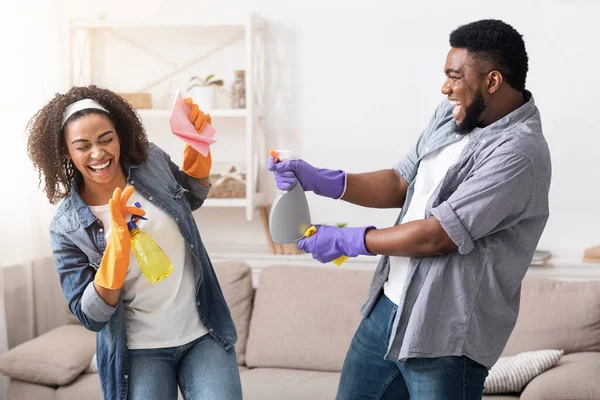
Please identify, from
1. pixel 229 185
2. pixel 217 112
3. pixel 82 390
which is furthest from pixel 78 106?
pixel 229 185

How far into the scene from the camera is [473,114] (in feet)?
5.58

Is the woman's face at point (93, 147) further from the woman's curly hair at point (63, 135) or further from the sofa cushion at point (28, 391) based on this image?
the sofa cushion at point (28, 391)

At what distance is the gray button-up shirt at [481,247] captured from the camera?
1.61 metres

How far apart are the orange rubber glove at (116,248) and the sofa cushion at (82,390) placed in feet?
3.82

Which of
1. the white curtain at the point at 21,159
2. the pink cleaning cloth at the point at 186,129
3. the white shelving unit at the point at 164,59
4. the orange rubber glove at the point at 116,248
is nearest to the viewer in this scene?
the orange rubber glove at the point at 116,248

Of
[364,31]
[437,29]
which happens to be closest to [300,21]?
[364,31]

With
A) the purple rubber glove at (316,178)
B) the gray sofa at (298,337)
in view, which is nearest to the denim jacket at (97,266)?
the purple rubber glove at (316,178)

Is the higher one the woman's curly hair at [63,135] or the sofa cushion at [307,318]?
the woman's curly hair at [63,135]

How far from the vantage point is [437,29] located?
337 centimetres

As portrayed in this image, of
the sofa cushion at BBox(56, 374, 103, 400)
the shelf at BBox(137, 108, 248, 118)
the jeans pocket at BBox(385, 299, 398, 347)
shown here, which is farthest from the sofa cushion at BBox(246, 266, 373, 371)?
the jeans pocket at BBox(385, 299, 398, 347)

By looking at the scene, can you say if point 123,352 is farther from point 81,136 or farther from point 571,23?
point 571,23

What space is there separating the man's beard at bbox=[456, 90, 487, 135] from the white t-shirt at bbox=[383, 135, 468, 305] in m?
0.03

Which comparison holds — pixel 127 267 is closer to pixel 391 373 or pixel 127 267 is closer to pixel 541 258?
pixel 391 373

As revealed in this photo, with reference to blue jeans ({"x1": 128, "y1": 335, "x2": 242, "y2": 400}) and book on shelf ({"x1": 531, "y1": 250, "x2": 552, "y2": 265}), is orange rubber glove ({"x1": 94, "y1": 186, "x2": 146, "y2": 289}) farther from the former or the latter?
book on shelf ({"x1": 531, "y1": 250, "x2": 552, "y2": 265})
